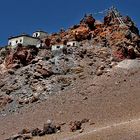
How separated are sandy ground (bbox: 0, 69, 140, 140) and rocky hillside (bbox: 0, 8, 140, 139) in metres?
2.29

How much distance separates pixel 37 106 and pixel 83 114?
9.99 m

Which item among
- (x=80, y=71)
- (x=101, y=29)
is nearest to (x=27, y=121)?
(x=80, y=71)

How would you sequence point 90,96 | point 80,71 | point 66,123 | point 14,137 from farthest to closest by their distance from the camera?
point 80,71 < point 90,96 < point 66,123 < point 14,137

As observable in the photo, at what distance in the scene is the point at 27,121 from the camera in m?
67.2

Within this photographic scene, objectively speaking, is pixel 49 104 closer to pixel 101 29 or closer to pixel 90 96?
pixel 90 96

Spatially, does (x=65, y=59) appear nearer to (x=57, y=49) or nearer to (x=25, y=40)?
(x=57, y=49)

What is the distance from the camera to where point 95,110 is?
64750 millimetres

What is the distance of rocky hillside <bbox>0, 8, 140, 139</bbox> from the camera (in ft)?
256

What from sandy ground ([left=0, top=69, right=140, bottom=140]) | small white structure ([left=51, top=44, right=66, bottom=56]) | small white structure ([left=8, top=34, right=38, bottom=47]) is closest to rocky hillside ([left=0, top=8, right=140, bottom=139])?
small white structure ([left=51, top=44, right=66, bottom=56])

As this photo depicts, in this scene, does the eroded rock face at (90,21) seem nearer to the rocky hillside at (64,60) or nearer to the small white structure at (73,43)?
the rocky hillside at (64,60)

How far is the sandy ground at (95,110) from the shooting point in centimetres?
5266

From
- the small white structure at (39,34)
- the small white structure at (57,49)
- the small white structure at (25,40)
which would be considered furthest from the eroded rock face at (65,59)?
the small white structure at (39,34)

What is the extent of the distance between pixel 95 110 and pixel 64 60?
20891mm

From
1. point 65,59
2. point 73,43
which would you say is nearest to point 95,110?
point 65,59
